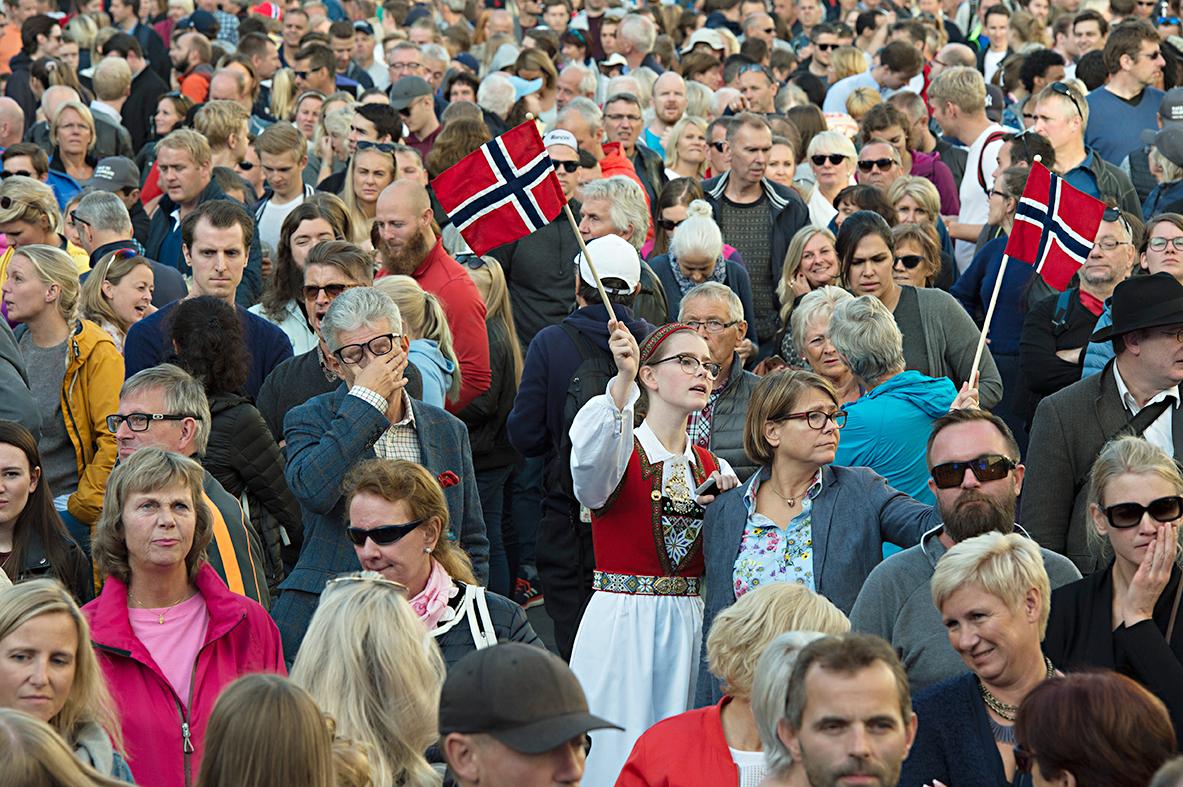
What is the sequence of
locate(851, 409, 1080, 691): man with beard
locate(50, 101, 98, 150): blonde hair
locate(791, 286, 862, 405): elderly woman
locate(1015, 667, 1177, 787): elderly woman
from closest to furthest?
locate(1015, 667, 1177, 787): elderly woman → locate(851, 409, 1080, 691): man with beard → locate(791, 286, 862, 405): elderly woman → locate(50, 101, 98, 150): blonde hair

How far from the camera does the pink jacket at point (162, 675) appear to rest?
5121mm

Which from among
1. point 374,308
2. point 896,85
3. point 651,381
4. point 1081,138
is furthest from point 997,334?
point 896,85

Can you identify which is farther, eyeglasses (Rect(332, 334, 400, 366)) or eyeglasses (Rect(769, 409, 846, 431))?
eyeglasses (Rect(332, 334, 400, 366))

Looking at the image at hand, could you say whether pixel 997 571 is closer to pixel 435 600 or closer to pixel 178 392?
pixel 435 600

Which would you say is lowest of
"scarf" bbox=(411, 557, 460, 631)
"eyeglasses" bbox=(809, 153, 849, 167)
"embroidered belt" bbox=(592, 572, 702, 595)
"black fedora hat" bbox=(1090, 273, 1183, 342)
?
"embroidered belt" bbox=(592, 572, 702, 595)

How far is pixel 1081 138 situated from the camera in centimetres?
1066

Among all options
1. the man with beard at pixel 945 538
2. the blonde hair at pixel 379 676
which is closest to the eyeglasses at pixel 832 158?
the man with beard at pixel 945 538

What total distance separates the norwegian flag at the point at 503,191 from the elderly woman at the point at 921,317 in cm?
147

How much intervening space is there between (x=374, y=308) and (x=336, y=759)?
246cm

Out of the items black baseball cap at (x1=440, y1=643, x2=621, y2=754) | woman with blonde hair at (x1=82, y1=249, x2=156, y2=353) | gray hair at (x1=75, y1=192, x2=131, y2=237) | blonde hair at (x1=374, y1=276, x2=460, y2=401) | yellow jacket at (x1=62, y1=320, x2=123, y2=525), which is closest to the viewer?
black baseball cap at (x1=440, y1=643, x2=621, y2=754)

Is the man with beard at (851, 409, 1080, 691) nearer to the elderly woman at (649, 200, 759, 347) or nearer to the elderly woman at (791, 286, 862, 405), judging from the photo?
the elderly woman at (791, 286, 862, 405)

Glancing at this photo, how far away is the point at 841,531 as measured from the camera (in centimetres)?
572

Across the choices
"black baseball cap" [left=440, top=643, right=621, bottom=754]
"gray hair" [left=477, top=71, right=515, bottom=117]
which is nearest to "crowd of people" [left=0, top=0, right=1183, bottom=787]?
"black baseball cap" [left=440, top=643, right=621, bottom=754]

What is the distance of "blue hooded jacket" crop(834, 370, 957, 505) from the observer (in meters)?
6.52
